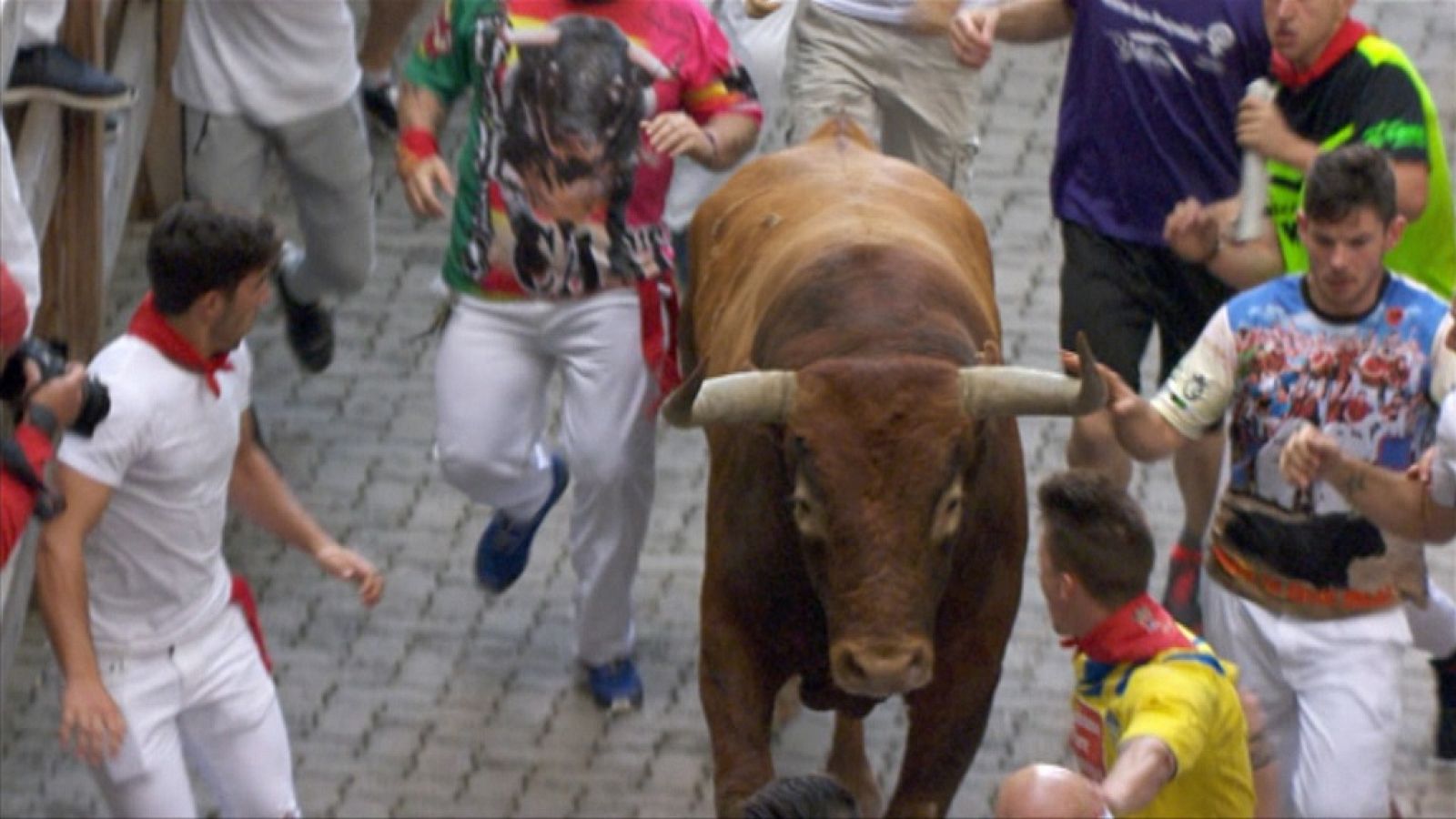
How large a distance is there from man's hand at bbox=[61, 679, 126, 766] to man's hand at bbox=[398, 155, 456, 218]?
5.96 feet

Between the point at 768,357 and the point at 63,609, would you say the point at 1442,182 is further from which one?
the point at 63,609

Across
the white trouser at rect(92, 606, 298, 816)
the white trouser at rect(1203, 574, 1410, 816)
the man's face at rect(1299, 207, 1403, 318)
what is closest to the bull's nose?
the white trouser at rect(1203, 574, 1410, 816)

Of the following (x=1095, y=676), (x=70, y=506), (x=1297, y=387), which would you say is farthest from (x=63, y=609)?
(x=1297, y=387)

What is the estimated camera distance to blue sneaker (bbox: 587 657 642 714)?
9.20 metres

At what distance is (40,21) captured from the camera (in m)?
8.80

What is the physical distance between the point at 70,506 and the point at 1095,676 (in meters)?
2.50

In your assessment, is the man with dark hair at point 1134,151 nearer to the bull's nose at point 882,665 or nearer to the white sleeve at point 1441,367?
the white sleeve at point 1441,367

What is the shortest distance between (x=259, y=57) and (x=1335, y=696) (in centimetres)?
414

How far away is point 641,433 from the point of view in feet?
29.2

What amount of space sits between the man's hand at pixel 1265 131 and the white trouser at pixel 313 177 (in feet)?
10.4

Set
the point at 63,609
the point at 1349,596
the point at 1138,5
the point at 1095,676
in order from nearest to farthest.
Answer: the point at 1095,676
the point at 63,609
the point at 1349,596
the point at 1138,5

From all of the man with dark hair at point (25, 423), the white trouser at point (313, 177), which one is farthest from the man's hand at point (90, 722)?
the white trouser at point (313, 177)

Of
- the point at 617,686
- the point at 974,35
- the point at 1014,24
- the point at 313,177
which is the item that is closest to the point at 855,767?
the point at 617,686

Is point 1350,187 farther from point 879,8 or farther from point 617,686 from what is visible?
point 617,686
